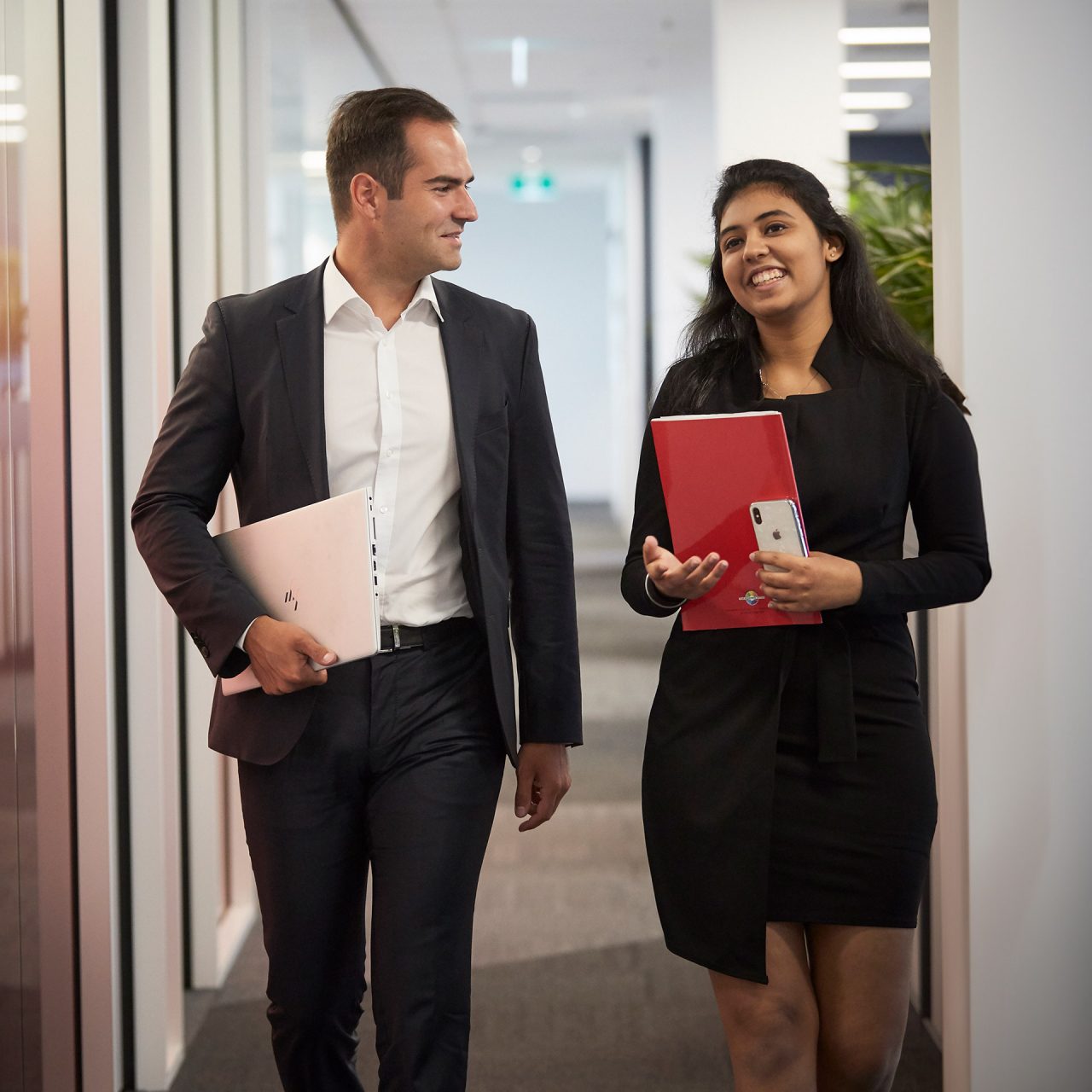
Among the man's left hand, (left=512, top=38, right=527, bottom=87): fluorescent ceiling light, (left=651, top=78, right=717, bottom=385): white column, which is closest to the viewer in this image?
the man's left hand

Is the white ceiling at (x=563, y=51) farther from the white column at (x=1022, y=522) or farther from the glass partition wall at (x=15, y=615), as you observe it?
the glass partition wall at (x=15, y=615)

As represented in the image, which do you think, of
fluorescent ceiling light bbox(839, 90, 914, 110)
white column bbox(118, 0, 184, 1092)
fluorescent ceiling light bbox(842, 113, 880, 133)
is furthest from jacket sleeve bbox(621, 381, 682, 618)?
fluorescent ceiling light bbox(842, 113, 880, 133)

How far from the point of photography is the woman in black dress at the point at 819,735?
191 centimetres

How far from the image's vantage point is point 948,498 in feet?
6.35

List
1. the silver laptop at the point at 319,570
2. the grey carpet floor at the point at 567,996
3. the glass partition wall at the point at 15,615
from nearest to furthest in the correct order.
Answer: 1. the silver laptop at the point at 319,570
2. the glass partition wall at the point at 15,615
3. the grey carpet floor at the point at 567,996

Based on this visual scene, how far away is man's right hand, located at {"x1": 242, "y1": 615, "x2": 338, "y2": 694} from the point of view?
1.82 m

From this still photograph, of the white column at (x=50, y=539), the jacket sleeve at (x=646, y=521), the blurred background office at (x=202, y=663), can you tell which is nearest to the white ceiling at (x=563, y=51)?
the blurred background office at (x=202, y=663)

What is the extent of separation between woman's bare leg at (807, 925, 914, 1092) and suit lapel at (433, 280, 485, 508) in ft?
2.72

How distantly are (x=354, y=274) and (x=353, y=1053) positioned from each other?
1218 millimetres

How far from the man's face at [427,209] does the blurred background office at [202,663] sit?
0.46m

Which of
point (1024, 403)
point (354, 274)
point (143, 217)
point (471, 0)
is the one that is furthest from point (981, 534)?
point (471, 0)

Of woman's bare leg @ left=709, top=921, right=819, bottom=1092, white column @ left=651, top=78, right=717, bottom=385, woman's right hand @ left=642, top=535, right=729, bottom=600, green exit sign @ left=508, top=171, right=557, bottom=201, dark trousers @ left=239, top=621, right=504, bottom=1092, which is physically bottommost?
woman's bare leg @ left=709, top=921, right=819, bottom=1092

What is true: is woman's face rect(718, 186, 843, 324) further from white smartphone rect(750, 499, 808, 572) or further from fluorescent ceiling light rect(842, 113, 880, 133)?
fluorescent ceiling light rect(842, 113, 880, 133)

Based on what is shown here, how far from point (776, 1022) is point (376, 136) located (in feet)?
4.63
